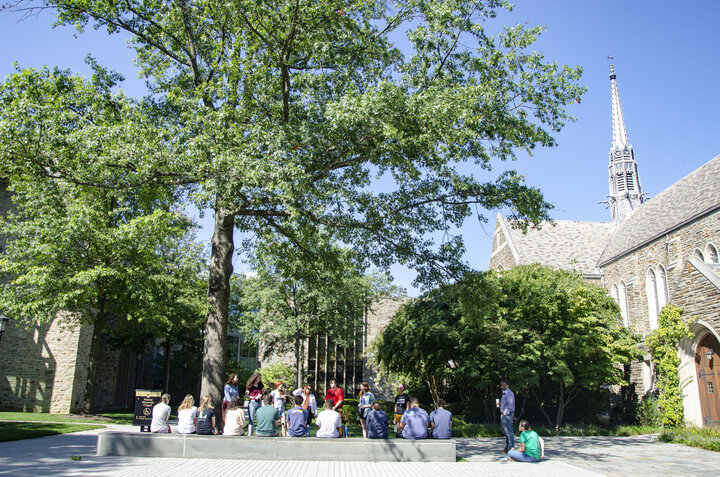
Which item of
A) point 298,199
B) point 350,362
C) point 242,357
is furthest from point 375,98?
point 242,357

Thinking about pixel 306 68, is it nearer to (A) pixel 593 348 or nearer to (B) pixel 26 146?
(B) pixel 26 146

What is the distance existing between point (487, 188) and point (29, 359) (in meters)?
20.9

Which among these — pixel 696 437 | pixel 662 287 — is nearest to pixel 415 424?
pixel 696 437

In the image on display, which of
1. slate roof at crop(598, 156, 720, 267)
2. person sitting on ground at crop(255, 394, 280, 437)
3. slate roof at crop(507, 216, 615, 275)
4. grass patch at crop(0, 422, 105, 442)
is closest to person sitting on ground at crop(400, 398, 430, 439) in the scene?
person sitting on ground at crop(255, 394, 280, 437)

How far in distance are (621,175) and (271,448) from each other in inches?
1809

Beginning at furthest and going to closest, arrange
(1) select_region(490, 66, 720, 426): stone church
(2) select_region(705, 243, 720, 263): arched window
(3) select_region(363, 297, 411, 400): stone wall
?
(3) select_region(363, 297, 411, 400): stone wall, (2) select_region(705, 243, 720, 263): arched window, (1) select_region(490, 66, 720, 426): stone church

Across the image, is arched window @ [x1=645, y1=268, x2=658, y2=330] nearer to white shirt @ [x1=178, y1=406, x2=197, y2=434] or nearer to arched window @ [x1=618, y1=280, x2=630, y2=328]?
arched window @ [x1=618, y1=280, x2=630, y2=328]

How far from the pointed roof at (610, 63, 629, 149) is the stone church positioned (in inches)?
667

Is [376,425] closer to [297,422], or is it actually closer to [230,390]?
[297,422]

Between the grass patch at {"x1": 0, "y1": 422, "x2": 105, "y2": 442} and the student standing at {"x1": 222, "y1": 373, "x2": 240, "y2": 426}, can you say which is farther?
the grass patch at {"x1": 0, "y1": 422, "x2": 105, "y2": 442}

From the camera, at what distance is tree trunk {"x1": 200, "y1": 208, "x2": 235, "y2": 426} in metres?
11.9

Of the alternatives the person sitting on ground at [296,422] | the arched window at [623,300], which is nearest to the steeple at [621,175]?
the arched window at [623,300]

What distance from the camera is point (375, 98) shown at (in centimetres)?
1006

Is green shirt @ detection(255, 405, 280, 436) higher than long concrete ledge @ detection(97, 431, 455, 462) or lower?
higher
